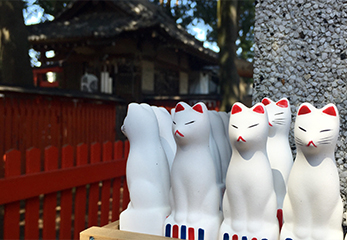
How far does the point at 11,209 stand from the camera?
79.0 inches

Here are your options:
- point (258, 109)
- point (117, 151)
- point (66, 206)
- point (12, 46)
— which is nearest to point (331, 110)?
point (258, 109)

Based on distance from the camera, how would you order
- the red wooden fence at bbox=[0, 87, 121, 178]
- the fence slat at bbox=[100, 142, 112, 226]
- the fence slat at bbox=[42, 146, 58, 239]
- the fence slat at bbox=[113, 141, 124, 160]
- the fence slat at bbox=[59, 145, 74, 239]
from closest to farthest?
1. the fence slat at bbox=[42, 146, 58, 239]
2. the fence slat at bbox=[59, 145, 74, 239]
3. the fence slat at bbox=[100, 142, 112, 226]
4. the fence slat at bbox=[113, 141, 124, 160]
5. the red wooden fence at bbox=[0, 87, 121, 178]

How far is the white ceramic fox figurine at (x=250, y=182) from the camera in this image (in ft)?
3.01

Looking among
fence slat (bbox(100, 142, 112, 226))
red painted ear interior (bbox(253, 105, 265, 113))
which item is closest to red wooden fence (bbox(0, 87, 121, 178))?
fence slat (bbox(100, 142, 112, 226))

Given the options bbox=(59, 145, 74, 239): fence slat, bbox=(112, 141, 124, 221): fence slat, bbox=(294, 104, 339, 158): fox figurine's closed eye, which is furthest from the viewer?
bbox=(112, 141, 124, 221): fence slat

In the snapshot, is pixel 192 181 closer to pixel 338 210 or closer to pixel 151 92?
pixel 338 210

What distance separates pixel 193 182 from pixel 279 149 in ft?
1.04

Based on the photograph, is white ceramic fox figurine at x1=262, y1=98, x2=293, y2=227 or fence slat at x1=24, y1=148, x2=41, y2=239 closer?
white ceramic fox figurine at x1=262, y1=98, x2=293, y2=227

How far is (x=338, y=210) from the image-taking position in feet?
2.87

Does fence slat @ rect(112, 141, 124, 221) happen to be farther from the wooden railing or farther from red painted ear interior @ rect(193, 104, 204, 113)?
red painted ear interior @ rect(193, 104, 204, 113)

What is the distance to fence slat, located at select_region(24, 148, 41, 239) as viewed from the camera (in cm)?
211

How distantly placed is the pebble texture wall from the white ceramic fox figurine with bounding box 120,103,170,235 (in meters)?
0.49

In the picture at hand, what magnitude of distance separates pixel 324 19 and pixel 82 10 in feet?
24.7

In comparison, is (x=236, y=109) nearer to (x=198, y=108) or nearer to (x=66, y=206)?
(x=198, y=108)
